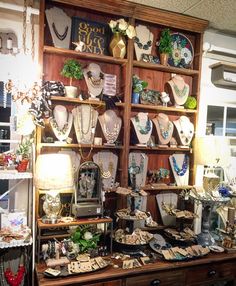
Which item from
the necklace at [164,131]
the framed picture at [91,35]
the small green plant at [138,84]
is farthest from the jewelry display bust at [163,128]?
the framed picture at [91,35]

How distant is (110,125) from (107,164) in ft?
1.12

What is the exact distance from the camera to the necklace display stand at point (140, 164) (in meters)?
2.51

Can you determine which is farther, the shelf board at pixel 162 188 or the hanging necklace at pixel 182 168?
the hanging necklace at pixel 182 168

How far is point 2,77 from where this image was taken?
83.3 inches

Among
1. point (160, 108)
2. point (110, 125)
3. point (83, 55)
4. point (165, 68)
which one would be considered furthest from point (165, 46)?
point (110, 125)

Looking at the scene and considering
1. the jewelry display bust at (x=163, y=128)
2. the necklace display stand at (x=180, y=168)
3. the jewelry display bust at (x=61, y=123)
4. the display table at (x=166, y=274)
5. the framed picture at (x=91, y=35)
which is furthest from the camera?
the necklace display stand at (x=180, y=168)

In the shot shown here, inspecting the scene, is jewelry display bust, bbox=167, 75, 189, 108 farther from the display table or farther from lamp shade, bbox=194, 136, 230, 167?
the display table

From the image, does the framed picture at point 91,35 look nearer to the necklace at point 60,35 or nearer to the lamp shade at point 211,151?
the necklace at point 60,35

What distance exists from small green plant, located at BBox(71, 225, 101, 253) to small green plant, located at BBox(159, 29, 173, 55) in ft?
5.47

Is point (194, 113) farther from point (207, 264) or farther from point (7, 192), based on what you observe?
point (7, 192)

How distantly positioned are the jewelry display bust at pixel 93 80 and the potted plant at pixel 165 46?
24.7 inches

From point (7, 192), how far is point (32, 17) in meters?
1.37

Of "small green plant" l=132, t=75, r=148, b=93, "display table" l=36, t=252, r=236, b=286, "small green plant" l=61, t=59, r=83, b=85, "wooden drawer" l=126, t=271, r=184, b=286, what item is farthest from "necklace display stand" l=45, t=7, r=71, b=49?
"wooden drawer" l=126, t=271, r=184, b=286

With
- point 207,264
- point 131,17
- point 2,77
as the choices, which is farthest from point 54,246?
point 131,17
